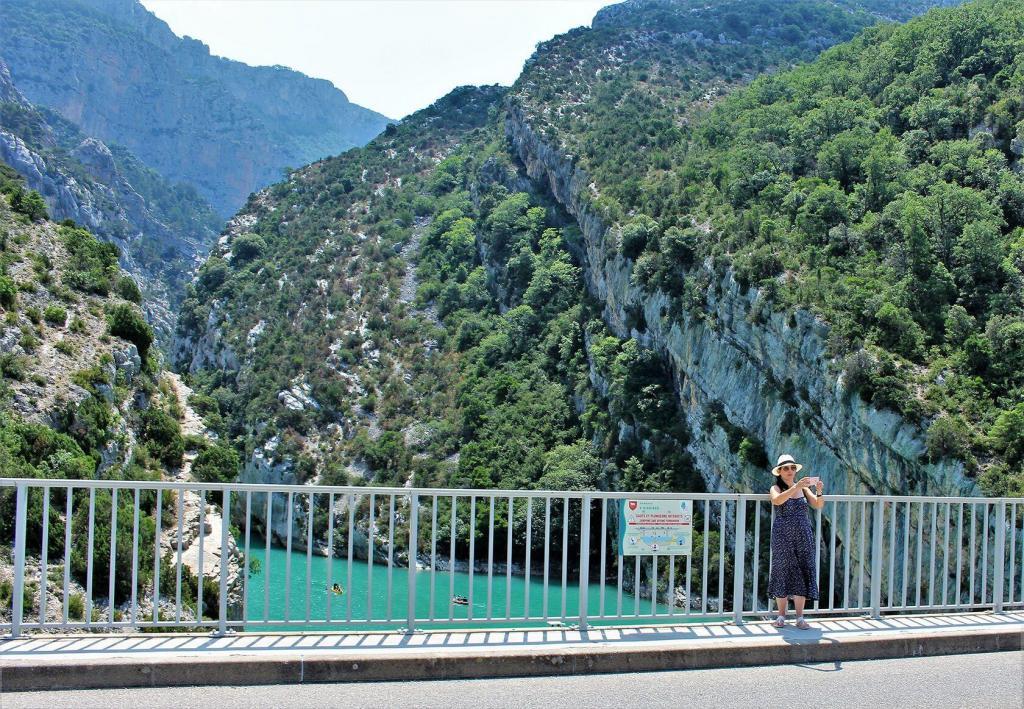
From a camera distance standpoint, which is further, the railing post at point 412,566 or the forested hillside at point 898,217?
the forested hillside at point 898,217

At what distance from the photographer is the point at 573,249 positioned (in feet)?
237

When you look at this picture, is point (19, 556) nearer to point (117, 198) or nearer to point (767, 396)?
point (767, 396)

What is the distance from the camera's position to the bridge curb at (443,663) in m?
5.82

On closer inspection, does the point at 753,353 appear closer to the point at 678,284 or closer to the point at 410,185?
the point at 678,284

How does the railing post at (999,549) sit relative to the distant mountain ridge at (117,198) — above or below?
below

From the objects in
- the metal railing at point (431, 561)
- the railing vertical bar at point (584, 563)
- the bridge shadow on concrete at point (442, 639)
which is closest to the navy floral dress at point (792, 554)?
the metal railing at point (431, 561)

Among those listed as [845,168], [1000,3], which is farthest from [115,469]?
[1000,3]

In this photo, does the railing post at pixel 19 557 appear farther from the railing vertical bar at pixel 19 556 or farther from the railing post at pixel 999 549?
the railing post at pixel 999 549

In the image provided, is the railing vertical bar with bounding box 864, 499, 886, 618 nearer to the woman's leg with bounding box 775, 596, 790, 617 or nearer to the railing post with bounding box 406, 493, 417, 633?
the woman's leg with bounding box 775, 596, 790, 617

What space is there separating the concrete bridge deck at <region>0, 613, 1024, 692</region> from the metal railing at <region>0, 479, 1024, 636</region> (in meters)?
0.17

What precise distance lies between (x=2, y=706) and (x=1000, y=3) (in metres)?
68.2

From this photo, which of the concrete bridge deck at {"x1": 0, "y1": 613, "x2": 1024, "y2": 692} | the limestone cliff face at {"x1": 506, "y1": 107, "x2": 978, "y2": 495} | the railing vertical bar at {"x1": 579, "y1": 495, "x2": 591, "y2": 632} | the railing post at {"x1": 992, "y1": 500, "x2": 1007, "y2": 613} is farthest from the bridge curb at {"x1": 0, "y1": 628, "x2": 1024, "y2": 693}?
the limestone cliff face at {"x1": 506, "y1": 107, "x2": 978, "y2": 495}

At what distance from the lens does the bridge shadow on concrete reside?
6285mm

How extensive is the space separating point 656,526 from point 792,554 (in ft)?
4.01
